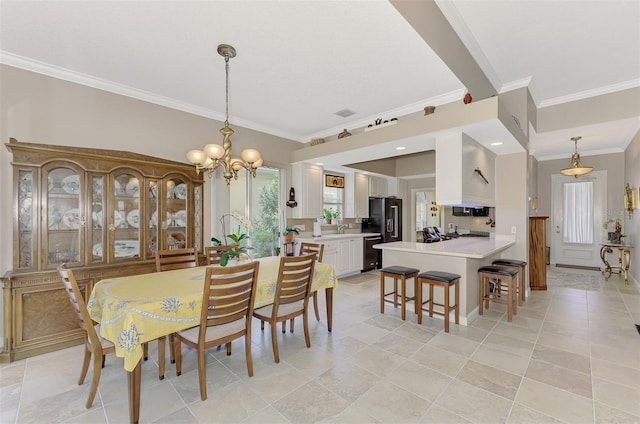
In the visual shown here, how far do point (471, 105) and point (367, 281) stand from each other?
12.0 feet

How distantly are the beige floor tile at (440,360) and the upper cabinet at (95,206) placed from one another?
3.05 meters

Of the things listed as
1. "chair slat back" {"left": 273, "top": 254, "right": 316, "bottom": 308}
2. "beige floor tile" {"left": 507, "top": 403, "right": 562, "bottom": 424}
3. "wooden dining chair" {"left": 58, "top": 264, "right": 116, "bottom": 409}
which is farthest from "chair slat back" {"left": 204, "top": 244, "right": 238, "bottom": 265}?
"beige floor tile" {"left": 507, "top": 403, "right": 562, "bottom": 424}

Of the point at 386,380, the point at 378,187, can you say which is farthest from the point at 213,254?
the point at 378,187

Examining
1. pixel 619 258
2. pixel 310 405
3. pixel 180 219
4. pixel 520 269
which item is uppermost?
pixel 180 219

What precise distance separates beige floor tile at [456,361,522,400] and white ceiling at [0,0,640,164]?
2.84 metres

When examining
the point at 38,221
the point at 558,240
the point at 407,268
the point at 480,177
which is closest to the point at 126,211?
the point at 38,221

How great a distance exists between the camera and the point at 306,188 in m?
5.49

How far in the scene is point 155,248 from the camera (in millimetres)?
3455

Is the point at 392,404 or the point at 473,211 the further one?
the point at 473,211

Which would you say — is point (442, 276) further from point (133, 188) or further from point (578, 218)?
point (578, 218)

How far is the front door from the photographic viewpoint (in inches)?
255

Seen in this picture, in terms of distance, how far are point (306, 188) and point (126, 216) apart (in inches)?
119

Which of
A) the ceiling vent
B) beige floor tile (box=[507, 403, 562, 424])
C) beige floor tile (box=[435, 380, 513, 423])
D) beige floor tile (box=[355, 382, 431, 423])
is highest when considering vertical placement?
the ceiling vent

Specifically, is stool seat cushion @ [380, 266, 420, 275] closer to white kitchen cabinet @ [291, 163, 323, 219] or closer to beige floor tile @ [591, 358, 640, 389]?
beige floor tile @ [591, 358, 640, 389]
